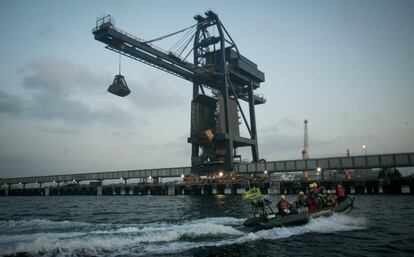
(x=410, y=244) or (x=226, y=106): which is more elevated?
(x=226, y=106)

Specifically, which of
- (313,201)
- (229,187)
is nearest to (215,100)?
(229,187)

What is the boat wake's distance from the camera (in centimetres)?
1330

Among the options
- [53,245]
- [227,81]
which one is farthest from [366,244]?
[227,81]

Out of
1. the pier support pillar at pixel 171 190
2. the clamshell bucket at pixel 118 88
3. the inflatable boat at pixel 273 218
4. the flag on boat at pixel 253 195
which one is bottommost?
the pier support pillar at pixel 171 190

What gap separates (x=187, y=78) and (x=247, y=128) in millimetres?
21805

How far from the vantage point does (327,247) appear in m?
13.8

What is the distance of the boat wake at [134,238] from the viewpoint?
13.3 m

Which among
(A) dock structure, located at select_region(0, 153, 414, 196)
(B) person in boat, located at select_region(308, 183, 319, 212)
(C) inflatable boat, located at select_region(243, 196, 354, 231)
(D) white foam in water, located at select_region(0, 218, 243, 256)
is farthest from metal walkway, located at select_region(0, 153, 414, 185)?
(D) white foam in water, located at select_region(0, 218, 243, 256)

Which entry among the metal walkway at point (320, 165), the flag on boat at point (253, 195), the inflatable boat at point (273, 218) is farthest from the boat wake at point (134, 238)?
the metal walkway at point (320, 165)

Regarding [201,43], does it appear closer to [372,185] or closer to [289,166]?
[289,166]

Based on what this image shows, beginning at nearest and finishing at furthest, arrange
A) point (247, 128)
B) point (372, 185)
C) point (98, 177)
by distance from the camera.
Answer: point (372, 185), point (247, 128), point (98, 177)

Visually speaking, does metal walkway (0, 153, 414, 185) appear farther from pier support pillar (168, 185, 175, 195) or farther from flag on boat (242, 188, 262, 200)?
flag on boat (242, 188, 262, 200)

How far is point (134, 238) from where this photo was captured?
15.5 metres

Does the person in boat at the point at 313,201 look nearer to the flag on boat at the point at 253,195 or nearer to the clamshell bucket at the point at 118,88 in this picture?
the flag on boat at the point at 253,195
